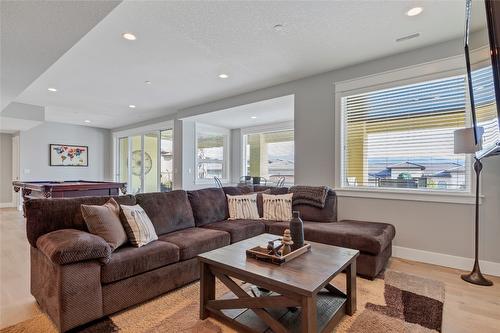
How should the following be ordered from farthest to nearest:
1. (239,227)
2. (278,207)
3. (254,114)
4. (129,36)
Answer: (254,114)
(278,207)
(239,227)
(129,36)

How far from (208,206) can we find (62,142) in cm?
695

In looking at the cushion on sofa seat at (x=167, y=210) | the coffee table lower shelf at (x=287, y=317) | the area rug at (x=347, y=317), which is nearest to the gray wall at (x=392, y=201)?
the area rug at (x=347, y=317)

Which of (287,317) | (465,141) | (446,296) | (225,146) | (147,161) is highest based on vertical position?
(225,146)

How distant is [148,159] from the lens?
7.55 meters

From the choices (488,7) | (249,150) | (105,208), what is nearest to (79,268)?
(105,208)

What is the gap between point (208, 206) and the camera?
3396 mm

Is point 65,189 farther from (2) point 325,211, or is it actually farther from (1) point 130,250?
(2) point 325,211

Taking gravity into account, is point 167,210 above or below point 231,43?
below

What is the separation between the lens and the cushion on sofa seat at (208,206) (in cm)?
327

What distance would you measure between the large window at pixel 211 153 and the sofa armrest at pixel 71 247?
4588 mm

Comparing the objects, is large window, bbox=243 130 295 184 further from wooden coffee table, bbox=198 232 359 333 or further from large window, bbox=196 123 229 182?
wooden coffee table, bbox=198 232 359 333

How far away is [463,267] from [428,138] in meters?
1.51

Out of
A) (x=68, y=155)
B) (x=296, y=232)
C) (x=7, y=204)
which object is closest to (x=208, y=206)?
(x=296, y=232)

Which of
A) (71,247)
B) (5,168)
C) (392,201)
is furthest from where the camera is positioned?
(5,168)
